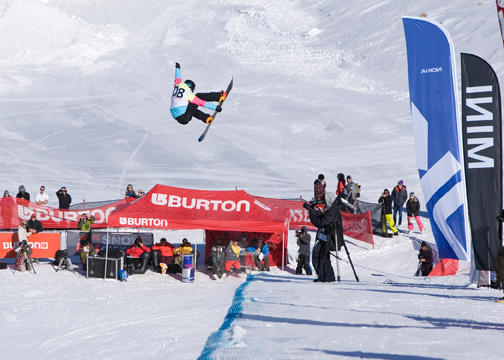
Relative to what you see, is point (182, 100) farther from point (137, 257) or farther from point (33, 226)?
point (137, 257)

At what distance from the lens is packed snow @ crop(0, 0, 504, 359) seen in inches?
299

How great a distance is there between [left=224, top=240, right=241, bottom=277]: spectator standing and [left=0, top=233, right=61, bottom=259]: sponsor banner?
3.87 m

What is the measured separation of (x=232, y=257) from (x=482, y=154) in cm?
630

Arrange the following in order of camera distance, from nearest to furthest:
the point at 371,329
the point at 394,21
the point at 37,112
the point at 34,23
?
the point at 371,329 < the point at 37,112 < the point at 394,21 < the point at 34,23

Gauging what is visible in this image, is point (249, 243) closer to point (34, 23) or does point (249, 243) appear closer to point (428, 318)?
point (428, 318)

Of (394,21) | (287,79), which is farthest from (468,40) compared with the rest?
(287,79)

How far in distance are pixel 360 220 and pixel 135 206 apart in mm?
5879

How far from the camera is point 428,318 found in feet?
25.0

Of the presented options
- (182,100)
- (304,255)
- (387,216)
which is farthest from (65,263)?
(182,100)

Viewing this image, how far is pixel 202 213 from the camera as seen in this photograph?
47.0 feet

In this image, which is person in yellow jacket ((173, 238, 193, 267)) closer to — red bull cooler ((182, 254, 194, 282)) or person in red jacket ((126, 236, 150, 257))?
person in red jacket ((126, 236, 150, 257))

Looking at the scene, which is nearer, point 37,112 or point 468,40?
point 37,112

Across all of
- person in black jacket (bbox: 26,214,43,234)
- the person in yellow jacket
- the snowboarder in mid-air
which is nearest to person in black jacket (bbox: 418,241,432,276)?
the person in yellow jacket

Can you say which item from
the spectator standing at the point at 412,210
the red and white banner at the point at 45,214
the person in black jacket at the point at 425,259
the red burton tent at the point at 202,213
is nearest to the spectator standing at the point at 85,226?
the red and white banner at the point at 45,214
